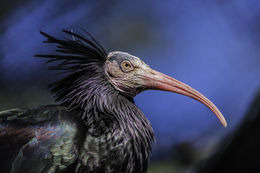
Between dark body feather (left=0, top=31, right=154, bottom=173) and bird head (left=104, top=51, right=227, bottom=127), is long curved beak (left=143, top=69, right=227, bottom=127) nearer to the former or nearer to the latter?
bird head (left=104, top=51, right=227, bottom=127)

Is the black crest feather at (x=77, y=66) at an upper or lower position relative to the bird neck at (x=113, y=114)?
upper

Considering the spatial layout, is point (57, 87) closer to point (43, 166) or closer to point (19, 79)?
point (43, 166)

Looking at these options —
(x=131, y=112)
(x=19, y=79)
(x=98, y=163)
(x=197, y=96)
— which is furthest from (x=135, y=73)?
(x=19, y=79)

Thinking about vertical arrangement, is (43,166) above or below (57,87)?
below

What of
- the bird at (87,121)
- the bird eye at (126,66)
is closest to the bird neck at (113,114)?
the bird at (87,121)

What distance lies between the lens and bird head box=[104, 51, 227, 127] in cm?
311

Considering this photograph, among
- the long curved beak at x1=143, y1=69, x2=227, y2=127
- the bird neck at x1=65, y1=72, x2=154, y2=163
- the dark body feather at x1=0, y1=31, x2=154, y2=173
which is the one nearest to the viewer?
the dark body feather at x1=0, y1=31, x2=154, y2=173

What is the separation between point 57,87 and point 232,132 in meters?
1.75

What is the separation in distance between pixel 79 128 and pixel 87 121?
0.14 metres

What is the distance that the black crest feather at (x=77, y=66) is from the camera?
3.16 metres

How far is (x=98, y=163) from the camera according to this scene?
2711mm

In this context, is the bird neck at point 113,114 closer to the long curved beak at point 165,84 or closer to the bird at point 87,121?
the bird at point 87,121

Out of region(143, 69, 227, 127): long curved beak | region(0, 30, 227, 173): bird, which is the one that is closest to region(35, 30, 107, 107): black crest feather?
region(0, 30, 227, 173): bird

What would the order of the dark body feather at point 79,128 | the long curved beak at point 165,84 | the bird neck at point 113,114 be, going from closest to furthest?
the dark body feather at point 79,128 → the bird neck at point 113,114 → the long curved beak at point 165,84
